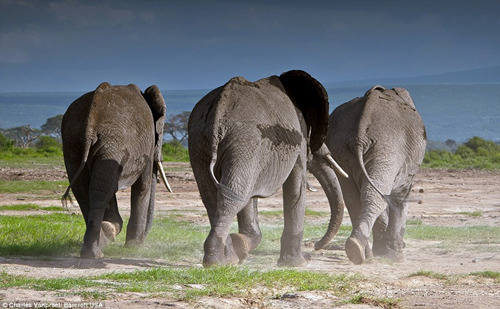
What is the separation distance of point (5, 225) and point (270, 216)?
5817 mm

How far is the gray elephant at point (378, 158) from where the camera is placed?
9.09 m

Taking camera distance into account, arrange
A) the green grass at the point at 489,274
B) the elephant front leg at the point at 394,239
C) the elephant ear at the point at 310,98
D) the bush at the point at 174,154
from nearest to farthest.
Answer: the green grass at the point at 489,274, the elephant ear at the point at 310,98, the elephant front leg at the point at 394,239, the bush at the point at 174,154

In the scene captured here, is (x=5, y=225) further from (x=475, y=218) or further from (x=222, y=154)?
(x=475, y=218)

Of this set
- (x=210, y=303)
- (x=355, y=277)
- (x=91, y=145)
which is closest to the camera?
(x=210, y=303)

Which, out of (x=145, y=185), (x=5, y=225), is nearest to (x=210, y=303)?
(x=145, y=185)

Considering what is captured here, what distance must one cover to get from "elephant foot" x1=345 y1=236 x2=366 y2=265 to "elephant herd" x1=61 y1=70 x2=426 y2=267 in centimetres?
1

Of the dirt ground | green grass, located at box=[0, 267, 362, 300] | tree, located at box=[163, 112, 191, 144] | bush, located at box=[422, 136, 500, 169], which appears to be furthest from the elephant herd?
tree, located at box=[163, 112, 191, 144]

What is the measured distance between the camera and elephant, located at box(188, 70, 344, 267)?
7055 millimetres

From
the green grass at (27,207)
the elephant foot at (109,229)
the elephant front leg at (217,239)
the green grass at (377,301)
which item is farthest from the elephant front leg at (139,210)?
the green grass at (27,207)

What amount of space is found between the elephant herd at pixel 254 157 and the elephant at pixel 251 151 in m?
0.01

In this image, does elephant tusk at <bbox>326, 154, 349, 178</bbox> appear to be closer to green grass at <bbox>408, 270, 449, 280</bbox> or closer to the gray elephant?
the gray elephant

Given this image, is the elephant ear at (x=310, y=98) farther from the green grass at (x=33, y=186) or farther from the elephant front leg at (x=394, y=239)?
the green grass at (x=33, y=186)

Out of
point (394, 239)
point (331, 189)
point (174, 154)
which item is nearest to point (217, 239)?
point (331, 189)

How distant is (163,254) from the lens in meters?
9.12
